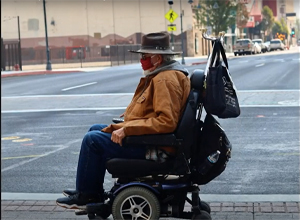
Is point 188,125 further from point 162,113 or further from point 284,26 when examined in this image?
point 284,26

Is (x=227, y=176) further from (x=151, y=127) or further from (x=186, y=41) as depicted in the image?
(x=186, y=41)

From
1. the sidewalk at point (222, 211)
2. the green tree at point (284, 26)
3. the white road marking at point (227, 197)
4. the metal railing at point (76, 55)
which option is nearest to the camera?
the sidewalk at point (222, 211)

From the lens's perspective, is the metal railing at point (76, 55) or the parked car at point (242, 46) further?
the parked car at point (242, 46)

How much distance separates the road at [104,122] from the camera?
7.47m

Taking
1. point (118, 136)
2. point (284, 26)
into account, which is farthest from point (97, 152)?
point (284, 26)

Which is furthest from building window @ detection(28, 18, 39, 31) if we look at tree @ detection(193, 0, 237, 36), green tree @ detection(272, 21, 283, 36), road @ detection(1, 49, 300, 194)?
green tree @ detection(272, 21, 283, 36)

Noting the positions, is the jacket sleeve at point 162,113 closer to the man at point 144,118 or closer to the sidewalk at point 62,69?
the man at point 144,118

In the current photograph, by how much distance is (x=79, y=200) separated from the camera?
4844 millimetres

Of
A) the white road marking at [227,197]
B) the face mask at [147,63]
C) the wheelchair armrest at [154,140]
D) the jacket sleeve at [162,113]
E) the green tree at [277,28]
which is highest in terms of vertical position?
the green tree at [277,28]

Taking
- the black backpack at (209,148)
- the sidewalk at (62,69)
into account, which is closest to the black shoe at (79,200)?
the black backpack at (209,148)

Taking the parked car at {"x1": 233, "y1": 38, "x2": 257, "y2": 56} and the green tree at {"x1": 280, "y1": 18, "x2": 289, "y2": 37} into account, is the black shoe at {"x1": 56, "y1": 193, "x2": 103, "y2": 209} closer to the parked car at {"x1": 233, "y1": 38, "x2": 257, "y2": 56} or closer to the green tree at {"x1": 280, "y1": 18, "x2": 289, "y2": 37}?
the parked car at {"x1": 233, "y1": 38, "x2": 257, "y2": 56}

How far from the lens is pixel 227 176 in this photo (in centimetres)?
778

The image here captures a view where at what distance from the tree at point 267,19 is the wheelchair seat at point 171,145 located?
3410 inches

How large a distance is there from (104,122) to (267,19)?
8143 centimetres
